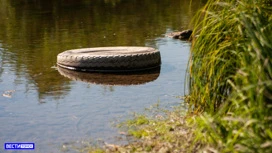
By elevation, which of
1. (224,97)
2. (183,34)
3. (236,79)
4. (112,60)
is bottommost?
(183,34)

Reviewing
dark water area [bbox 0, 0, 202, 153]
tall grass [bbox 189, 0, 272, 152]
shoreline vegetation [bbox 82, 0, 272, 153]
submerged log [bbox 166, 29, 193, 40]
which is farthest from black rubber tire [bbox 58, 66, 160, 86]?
submerged log [bbox 166, 29, 193, 40]

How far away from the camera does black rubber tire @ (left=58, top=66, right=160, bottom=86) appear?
8.39 meters

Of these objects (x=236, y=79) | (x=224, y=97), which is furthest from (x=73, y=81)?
(x=236, y=79)

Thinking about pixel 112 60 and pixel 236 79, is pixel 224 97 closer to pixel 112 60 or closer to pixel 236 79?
pixel 236 79

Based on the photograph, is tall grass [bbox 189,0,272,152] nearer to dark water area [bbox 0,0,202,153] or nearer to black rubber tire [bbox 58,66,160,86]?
dark water area [bbox 0,0,202,153]

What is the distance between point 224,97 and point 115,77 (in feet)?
12.9

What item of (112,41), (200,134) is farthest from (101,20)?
(200,134)

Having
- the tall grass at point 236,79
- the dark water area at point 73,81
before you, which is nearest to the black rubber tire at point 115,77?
the dark water area at point 73,81

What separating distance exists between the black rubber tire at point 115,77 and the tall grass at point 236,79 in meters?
2.32

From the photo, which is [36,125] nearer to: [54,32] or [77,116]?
[77,116]

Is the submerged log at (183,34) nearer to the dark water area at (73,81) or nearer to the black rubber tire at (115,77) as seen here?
the dark water area at (73,81)

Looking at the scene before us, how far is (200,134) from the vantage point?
442cm

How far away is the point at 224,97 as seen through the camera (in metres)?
4.86

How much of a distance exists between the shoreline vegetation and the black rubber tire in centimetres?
164
